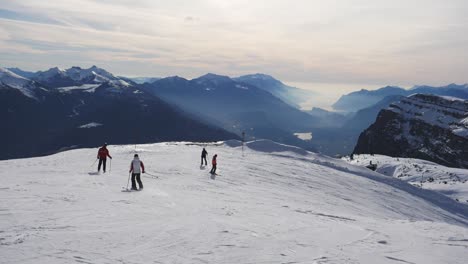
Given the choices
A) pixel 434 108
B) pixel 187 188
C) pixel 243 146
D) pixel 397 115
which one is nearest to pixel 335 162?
pixel 243 146

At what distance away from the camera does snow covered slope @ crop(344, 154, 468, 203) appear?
58312mm

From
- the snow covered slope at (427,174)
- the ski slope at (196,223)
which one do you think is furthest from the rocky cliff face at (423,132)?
the ski slope at (196,223)

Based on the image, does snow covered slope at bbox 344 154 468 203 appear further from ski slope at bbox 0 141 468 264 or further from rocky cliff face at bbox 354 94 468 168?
rocky cliff face at bbox 354 94 468 168

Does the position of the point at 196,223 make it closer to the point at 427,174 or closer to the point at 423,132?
the point at 427,174

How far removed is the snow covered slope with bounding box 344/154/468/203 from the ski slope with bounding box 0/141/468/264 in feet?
91.3

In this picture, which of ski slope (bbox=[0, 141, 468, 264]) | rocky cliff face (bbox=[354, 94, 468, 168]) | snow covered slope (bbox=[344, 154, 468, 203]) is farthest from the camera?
rocky cliff face (bbox=[354, 94, 468, 168])

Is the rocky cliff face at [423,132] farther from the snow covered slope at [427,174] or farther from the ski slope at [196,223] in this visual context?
the ski slope at [196,223]

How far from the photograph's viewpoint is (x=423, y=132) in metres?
166

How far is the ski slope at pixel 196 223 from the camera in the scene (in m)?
12.3

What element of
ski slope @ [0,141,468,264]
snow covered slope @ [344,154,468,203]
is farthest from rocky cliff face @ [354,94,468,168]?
ski slope @ [0,141,468,264]

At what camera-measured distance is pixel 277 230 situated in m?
16.0

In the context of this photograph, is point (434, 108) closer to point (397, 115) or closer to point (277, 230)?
point (397, 115)

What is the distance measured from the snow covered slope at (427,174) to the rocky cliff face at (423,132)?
72.1 m

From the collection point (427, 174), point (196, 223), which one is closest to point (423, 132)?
point (427, 174)
